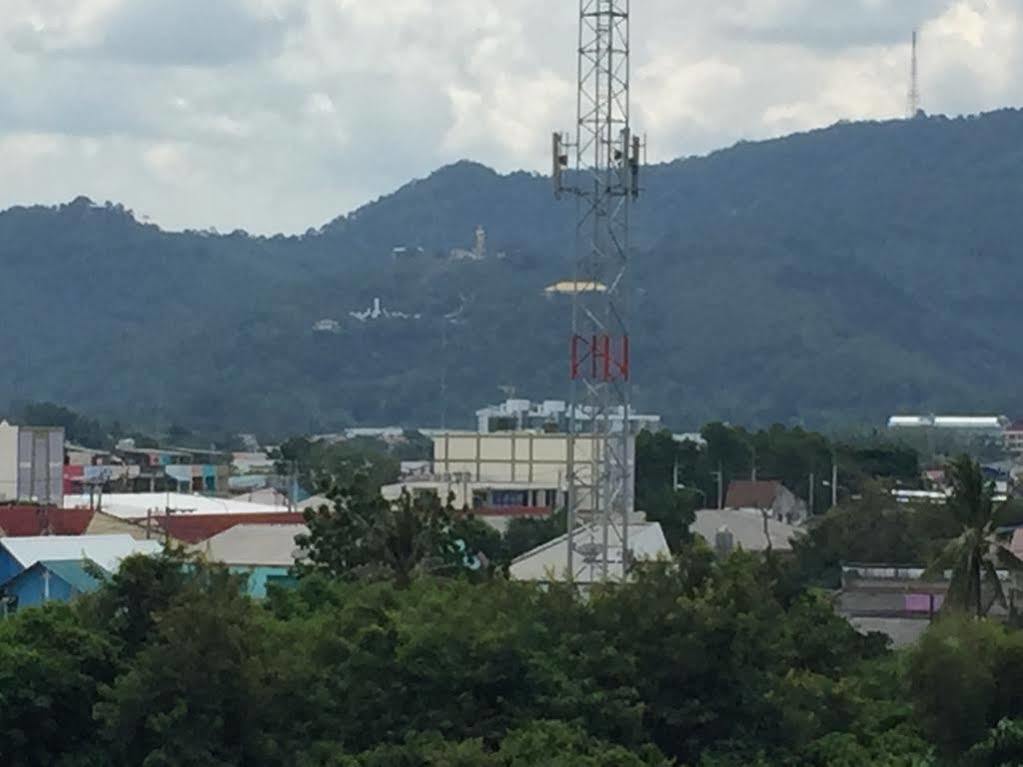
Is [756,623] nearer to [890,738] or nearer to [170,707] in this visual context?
[890,738]

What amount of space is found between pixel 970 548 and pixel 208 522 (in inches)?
1463

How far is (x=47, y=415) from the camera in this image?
17112 cm

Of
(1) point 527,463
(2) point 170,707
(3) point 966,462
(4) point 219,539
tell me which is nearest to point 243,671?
(2) point 170,707

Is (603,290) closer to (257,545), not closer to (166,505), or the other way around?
(257,545)

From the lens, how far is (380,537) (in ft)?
132

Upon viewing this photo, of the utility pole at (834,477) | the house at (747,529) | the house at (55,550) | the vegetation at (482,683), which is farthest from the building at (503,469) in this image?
the vegetation at (482,683)

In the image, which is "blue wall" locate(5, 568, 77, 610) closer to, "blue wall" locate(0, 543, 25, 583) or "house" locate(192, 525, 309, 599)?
"blue wall" locate(0, 543, 25, 583)

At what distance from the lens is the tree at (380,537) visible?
39.6m

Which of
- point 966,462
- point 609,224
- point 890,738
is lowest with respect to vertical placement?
point 890,738

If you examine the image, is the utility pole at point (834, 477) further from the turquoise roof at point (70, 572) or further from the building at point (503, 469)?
the turquoise roof at point (70, 572)

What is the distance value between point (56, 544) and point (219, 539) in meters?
7.83

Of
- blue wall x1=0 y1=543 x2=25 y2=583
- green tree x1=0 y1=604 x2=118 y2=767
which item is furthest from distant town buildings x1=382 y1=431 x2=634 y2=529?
green tree x1=0 y1=604 x2=118 y2=767

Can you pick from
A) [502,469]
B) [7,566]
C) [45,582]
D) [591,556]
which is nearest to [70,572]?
[45,582]

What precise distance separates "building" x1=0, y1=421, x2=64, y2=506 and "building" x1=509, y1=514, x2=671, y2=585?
37238 millimetres
